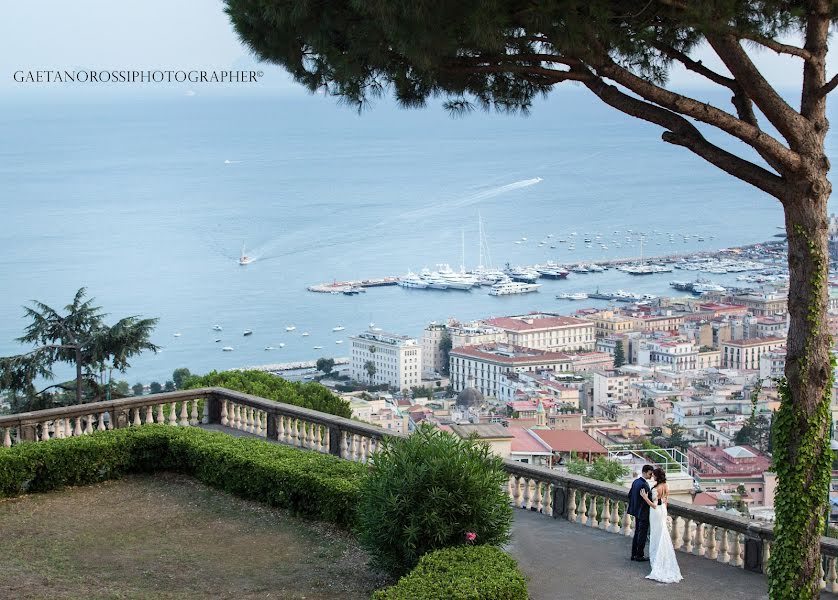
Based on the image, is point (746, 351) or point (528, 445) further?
point (746, 351)

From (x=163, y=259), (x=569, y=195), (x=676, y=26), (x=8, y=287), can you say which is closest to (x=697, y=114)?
(x=676, y=26)

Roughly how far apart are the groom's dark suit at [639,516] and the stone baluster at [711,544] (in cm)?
48

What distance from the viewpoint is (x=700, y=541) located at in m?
8.86

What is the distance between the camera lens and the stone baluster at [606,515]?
948 cm

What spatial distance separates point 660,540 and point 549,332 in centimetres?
4240

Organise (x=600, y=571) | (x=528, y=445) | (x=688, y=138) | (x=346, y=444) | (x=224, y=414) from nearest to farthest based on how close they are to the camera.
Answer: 1. (x=688, y=138)
2. (x=600, y=571)
3. (x=346, y=444)
4. (x=224, y=414)
5. (x=528, y=445)

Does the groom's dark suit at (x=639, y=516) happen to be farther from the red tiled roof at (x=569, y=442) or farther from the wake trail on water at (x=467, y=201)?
the wake trail on water at (x=467, y=201)

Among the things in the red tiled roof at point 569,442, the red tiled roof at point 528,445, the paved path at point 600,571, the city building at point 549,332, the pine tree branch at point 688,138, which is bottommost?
the city building at point 549,332

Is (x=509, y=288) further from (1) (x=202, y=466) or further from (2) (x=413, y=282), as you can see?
(1) (x=202, y=466)

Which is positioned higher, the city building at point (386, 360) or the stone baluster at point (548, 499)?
the stone baluster at point (548, 499)

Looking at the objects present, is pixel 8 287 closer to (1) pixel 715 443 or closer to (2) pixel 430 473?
(1) pixel 715 443

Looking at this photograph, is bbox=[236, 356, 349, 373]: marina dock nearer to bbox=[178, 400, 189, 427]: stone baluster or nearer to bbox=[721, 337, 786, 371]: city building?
bbox=[721, 337, 786, 371]: city building

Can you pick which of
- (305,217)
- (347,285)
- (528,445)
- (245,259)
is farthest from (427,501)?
(305,217)

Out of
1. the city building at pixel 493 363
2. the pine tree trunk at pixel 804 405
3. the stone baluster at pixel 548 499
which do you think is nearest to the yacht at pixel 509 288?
the city building at pixel 493 363
